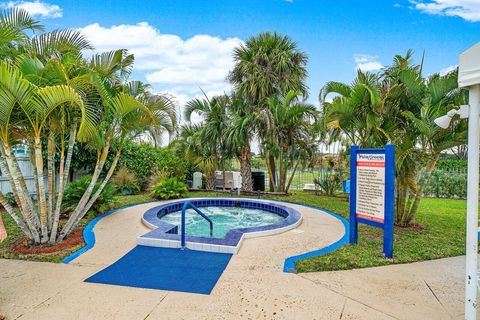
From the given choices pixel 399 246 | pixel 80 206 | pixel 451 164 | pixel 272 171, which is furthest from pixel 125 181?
pixel 451 164

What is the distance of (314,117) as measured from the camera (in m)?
11.7

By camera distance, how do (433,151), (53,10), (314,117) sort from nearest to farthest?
(433,151) < (53,10) < (314,117)

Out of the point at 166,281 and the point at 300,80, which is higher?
the point at 300,80

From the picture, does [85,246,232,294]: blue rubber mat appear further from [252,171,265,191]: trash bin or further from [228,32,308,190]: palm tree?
[252,171,265,191]: trash bin

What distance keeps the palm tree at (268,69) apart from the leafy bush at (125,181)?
5718mm

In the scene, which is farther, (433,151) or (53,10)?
(53,10)

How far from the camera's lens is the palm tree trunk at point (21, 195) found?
4.65 meters

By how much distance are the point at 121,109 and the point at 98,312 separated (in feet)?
11.5

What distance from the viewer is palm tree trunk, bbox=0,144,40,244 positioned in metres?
4.65

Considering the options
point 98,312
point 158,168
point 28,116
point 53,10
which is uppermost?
point 53,10

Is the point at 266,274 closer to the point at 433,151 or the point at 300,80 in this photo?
the point at 433,151

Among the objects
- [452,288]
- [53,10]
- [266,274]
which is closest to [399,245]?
[452,288]

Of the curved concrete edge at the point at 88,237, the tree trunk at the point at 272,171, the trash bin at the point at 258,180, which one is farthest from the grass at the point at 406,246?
the trash bin at the point at 258,180

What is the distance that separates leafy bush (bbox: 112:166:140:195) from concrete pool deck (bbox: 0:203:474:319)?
285 inches
